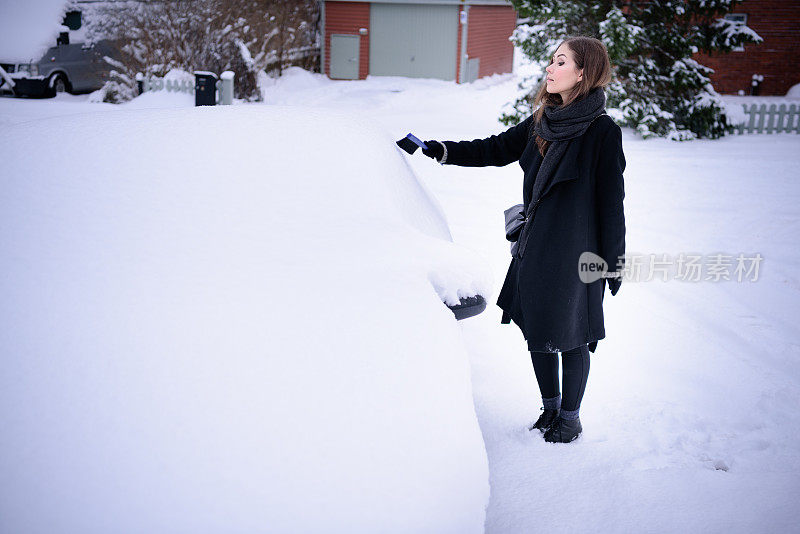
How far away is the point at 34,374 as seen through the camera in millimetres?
1964

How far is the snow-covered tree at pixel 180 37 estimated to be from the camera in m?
13.8

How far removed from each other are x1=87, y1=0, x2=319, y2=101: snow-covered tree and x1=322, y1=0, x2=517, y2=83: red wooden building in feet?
13.3

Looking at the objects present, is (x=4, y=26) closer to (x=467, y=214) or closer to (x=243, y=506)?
(x=467, y=214)

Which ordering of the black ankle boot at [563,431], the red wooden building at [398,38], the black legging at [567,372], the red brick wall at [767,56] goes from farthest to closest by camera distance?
1. the red wooden building at [398,38]
2. the red brick wall at [767,56]
3. the black ankle boot at [563,431]
4. the black legging at [567,372]

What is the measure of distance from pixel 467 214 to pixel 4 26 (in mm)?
11352

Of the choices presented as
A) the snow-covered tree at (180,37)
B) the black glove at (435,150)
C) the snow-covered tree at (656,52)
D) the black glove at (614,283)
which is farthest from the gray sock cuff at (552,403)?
the snow-covered tree at (180,37)

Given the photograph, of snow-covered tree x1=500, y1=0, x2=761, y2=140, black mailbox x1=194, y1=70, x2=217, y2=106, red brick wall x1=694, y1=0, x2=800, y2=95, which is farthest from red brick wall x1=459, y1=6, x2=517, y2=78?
black mailbox x1=194, y1=70, x2=217, y2=106

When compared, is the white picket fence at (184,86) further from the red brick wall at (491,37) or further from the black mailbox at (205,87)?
the red brick wall at (491,37)

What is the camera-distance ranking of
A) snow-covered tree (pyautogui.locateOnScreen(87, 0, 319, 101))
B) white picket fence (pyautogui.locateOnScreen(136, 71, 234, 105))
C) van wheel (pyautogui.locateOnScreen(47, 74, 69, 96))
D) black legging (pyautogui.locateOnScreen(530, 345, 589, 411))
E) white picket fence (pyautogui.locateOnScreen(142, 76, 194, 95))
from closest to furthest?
black legging (pyautogui.locateOnScreen(530, 345, 589, 411)) < white picket fence (pyautogui.locateOnScreen(136, 71, 234, 105)) < white picket fence (pyautogui.locateOnScreen(142, 76, 194, 95)) < snow-covered tree (pyautogui.locateOnScreen(87, 0, 319, 101)) < van wheel (pyautogui.locateOnScreen(47, 74, 69, 96))

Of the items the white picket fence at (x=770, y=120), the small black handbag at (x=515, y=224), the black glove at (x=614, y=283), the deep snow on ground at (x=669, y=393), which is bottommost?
the deep snow on ground at (x=669, y=393)

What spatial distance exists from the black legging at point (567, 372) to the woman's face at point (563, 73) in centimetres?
113

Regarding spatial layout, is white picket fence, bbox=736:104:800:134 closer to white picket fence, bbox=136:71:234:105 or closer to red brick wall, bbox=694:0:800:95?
red brick wall, bbox=694:0:800:95

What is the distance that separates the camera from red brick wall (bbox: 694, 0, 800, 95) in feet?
60.1

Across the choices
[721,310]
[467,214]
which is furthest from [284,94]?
[721,310]
